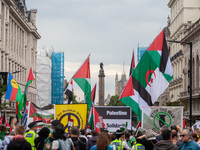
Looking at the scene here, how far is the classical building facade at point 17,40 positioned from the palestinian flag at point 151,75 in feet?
95.5

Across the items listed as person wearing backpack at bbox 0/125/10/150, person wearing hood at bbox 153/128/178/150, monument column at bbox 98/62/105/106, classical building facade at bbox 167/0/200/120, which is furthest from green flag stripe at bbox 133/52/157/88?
monument column at bbox 98/62/105/106

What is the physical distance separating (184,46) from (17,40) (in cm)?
2444

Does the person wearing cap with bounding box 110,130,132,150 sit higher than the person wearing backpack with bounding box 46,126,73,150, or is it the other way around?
the person wearing backpack with bounding box 46,126,73,150

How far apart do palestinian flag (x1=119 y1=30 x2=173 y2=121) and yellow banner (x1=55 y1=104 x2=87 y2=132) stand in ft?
6.99

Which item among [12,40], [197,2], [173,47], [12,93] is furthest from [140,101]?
[173,47]

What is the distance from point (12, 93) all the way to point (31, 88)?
2354 inches

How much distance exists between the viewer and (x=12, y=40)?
220 feet

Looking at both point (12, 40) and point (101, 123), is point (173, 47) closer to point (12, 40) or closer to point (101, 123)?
point (12, 40)

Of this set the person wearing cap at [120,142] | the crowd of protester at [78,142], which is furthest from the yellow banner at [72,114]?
the person wearing cap at [120,142]

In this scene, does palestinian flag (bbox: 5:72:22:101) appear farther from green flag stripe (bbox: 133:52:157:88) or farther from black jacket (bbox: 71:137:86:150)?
black jacket (bbox: 71:137:86:150)

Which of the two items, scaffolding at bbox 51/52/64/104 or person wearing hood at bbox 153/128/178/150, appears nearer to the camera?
person wearing hood at bbox 153/128/178/150

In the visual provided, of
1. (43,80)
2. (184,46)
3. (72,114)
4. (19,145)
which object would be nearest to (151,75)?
(72,114)

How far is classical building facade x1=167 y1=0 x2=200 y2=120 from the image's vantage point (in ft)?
197

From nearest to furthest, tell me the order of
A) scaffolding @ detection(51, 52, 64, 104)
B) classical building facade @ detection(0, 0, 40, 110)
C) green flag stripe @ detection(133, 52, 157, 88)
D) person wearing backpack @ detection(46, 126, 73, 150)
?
1. person wearing backpack @ detection(46, 126, 73, 150)
2. green flag stripe @ detection(133, 52, 157, 88)
3. classical building facade @ detection(0, 0, 40, 110)
4. scaffolding @ detection(51, 52, 64, 104)
